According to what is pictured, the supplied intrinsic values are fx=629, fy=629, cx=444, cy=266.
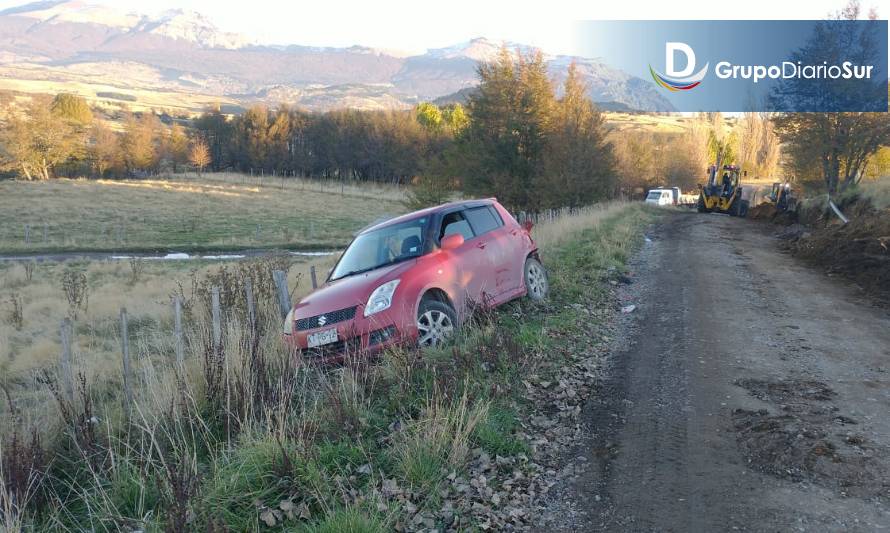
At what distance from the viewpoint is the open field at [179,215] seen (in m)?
39.2

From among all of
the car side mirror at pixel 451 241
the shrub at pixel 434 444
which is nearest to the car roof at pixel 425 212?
the car side mirror at pixel 451 241

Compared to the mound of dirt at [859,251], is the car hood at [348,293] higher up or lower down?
higher up

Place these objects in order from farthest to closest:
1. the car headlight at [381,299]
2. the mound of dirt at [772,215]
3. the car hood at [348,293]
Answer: the mound of dirt at [772,215]
the car hood at [348,293]
the car headlight at [381,299]

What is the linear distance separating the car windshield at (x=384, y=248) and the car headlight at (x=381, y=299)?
874mm

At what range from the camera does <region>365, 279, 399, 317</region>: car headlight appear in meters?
6.82

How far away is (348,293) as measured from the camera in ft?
23.2

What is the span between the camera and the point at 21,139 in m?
72.2

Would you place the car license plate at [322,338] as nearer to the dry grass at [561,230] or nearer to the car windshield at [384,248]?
the car windshield at [384,248]

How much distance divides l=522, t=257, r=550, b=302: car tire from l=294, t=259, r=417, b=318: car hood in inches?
98.2

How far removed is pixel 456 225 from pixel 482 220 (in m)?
0.65

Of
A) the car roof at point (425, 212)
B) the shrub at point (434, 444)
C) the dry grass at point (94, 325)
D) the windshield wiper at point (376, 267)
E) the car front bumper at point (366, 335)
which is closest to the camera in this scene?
the shrub at point (434, 444)

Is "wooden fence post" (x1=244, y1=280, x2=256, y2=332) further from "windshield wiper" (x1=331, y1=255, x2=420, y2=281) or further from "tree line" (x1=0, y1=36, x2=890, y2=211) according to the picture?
"tree line" (x1=0, y1=36, x2=890, y2=211)

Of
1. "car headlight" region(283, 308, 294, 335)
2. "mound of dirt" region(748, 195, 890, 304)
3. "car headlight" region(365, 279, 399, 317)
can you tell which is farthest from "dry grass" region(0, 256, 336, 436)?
"mound of dirt" region(748, 195, 890, 304)

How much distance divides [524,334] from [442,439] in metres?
2.95
